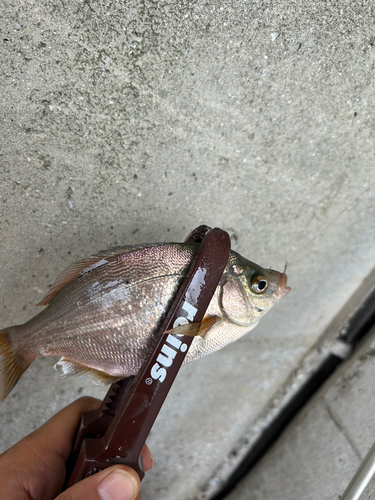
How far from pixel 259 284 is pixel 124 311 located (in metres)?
0.37

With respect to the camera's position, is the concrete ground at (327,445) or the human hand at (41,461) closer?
the human hand at (41,461)

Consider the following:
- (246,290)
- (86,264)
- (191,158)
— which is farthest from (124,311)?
(191,158)

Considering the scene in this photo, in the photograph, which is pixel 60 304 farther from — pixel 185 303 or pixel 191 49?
pixel 191 49

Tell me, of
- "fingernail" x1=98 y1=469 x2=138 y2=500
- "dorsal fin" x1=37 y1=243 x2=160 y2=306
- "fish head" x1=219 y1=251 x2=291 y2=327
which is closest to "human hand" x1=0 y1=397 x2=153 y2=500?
"fingernail" x1=98 y1=469 x2=138 y2=500

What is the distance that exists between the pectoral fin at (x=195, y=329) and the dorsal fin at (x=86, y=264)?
0.79 ft

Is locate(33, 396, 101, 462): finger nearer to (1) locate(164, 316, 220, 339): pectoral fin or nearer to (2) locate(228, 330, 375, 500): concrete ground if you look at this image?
(1) locate(164, 316, 220, 339): pectoral fin

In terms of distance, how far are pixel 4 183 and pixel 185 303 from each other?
76 centimetres

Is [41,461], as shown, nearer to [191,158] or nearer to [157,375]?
[157,375]

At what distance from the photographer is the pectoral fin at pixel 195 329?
850 millimetres

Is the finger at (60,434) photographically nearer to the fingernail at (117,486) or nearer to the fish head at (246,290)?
the fingernail at (117,486)

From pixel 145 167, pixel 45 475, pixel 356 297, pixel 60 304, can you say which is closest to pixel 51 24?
pixel 145 167

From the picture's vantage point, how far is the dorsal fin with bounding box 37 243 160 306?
946 mm

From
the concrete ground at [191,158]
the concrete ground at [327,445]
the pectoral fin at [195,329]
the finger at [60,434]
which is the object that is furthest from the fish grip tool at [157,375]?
the concrete ground at [327,445]

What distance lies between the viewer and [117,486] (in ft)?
2.67
